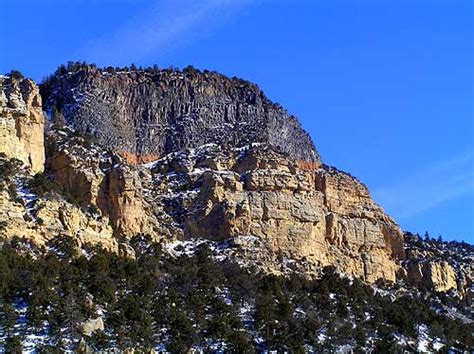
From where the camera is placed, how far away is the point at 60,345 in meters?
76.4

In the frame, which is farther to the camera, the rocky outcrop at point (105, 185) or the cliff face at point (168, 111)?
the cliff face at point (168, 111)

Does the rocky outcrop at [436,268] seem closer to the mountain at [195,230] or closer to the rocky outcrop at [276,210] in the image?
the mountain at [195,230]

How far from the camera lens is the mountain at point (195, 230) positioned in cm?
8538

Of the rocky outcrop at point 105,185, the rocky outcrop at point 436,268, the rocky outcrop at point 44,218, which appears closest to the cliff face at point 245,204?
the rocky outcrop at point 105,185

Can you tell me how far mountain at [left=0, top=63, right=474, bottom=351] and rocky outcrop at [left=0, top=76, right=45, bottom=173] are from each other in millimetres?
161

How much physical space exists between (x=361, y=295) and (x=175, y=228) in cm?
1902

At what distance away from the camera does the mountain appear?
8538cm

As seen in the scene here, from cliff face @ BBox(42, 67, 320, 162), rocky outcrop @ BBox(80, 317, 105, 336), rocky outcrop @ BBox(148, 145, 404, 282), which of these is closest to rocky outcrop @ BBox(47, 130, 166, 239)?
rocky outcrop @ BBox(148, 145, 404, 282)

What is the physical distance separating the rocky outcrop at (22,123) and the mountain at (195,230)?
0.53 feet

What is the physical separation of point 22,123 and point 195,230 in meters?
19.6

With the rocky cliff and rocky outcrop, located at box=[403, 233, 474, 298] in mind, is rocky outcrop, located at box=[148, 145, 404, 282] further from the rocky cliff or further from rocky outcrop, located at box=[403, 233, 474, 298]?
rocky outcrop, located at box=[403, 233, 474, 298]

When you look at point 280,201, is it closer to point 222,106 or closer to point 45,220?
point 222,106

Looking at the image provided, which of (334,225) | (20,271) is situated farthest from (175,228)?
(20,271)

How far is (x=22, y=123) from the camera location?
332ft
